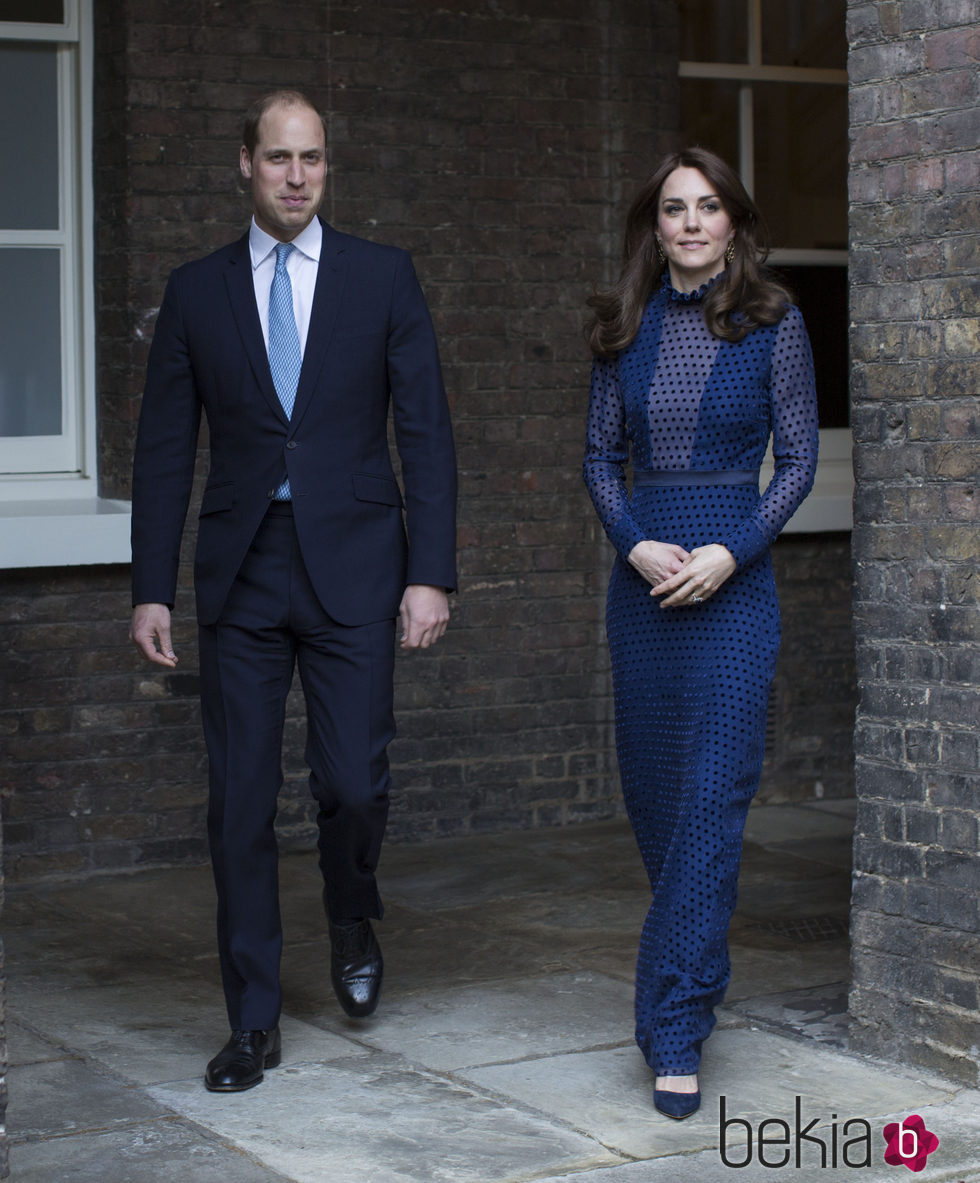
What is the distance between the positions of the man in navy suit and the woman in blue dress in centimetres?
54

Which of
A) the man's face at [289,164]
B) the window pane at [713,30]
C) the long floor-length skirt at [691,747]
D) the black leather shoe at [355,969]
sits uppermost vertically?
the window pane at [713,30]

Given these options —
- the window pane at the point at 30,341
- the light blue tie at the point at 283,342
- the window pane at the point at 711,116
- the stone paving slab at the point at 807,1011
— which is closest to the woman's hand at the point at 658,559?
the light blue tie at the point at 283,342

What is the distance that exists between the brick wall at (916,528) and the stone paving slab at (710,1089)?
0.15 meters

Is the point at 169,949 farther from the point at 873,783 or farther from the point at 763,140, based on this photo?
the point at 763,140

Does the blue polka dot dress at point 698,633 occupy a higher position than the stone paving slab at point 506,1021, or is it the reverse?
the blue polka dot dress at point 698,633

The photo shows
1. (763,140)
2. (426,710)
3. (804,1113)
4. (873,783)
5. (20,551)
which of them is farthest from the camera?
(763,140)

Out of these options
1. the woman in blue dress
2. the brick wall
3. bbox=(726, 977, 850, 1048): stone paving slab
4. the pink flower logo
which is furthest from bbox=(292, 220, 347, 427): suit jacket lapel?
the pink flower logo

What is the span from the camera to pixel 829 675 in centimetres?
763

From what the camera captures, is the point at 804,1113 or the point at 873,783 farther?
the point at 873,783

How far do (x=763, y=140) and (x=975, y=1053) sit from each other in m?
4.34

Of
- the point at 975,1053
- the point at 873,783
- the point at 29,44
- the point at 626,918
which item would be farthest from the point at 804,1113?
the point at 29,44

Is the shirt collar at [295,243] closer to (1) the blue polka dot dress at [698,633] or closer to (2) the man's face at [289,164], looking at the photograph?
(2) the man's face at [289,164]

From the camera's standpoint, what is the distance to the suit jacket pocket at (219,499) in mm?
4328

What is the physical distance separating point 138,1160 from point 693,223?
2.20 metres
